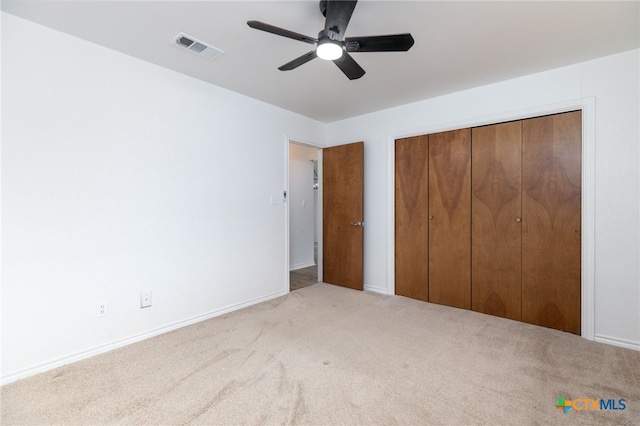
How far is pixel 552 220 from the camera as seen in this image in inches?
109

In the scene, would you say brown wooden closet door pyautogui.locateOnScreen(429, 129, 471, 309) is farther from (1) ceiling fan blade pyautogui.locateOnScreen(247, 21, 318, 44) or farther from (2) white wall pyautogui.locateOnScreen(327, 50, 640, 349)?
(1) ceiling fan blade pyautogui.locateOnScreen(247, 21, 318, 44)

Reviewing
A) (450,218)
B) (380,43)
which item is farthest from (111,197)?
(450,218)

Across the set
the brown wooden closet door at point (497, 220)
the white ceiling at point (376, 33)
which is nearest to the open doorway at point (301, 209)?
the white ceiling at point (376, 33)

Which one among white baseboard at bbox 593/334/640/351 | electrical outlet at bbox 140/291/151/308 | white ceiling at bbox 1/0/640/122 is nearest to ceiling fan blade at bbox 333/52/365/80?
white ceiling at bbox 1/0/640/122

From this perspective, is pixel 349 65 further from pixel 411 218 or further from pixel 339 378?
pixel 411 218

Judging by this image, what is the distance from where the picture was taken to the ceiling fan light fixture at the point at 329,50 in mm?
1745

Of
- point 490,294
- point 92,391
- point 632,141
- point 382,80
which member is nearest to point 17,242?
point 92,391

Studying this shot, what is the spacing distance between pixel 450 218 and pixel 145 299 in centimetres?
317

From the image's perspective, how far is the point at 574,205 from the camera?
2656mm

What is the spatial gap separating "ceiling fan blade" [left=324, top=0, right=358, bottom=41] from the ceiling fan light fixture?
0.05m

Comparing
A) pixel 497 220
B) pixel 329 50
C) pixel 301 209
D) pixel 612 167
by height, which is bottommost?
pixel 497 220

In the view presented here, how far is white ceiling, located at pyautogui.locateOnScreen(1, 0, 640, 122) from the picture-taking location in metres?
1.87

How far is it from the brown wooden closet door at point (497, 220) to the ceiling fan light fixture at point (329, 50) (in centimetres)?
209

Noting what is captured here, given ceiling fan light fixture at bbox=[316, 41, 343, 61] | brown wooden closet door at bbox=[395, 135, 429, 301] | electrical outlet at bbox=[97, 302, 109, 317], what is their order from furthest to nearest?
brown wooden closet door at bbox=[395, 135, 429, 301]
electrical outlet at bbox=[97, 302, 109, 317]
ceiling fan light fixture at bbox=[316, 41, 343, 61]
